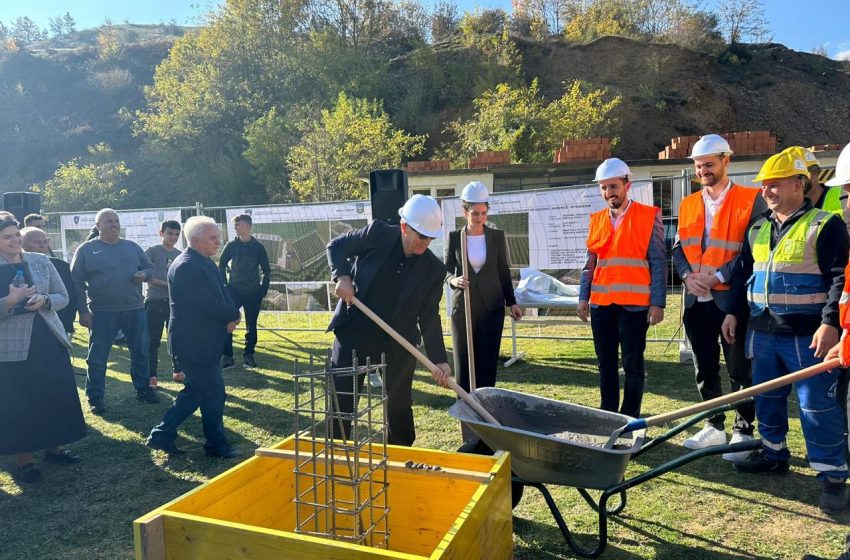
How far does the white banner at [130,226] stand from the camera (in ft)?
30.7

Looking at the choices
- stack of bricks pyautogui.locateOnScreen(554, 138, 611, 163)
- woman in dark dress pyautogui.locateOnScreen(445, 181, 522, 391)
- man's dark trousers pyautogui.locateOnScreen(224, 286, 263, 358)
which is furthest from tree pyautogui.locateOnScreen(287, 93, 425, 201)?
woman in dark dress pyautogui.locateOnScreen(445, 181, 522, 391)

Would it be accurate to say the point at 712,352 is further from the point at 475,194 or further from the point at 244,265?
the point at 244,265

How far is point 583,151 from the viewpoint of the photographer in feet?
54.4

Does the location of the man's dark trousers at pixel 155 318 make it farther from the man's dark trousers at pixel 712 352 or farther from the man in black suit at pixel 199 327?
the man's dark trousers at pixel 712 352

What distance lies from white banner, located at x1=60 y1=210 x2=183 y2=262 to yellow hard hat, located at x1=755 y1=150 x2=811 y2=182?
8.33 metres

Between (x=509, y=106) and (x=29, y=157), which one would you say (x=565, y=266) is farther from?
(x=29, y=157)

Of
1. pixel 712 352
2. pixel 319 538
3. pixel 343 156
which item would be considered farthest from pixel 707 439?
pixel 343 156

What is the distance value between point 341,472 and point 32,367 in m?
3.06

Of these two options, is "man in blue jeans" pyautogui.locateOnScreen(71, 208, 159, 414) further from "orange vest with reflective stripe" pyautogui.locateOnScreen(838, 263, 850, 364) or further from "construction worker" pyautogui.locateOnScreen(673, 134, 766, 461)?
"orange vest with reflective stripe" pyautogui.locateOnScreen(838, 263, 850, 364)

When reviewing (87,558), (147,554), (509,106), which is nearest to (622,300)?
(147,554)

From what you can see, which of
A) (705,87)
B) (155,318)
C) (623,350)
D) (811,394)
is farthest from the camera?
(705,87)

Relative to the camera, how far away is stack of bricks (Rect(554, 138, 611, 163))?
16189 mm

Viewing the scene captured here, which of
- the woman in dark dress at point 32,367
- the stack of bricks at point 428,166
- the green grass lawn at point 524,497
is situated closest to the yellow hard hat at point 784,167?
the green grass lawn at point 524,497

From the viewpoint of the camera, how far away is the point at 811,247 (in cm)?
311
